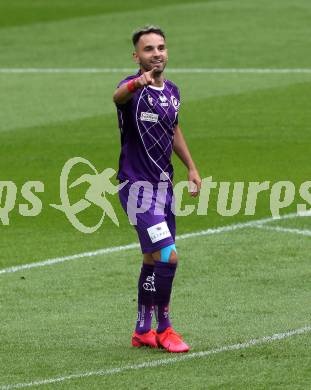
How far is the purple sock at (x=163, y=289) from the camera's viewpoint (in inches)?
422

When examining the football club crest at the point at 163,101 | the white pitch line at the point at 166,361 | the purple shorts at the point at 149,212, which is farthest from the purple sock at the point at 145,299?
the football club crest at the point at 163,101

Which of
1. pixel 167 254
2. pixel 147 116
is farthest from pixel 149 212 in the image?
pixel 147 116

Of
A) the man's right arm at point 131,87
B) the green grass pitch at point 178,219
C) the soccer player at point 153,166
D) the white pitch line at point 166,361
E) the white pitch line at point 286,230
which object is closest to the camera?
the white pitch line at point 166,361

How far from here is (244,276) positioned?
13.2 metres

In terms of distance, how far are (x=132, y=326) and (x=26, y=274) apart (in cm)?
224

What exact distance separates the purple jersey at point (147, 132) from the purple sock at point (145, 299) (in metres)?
0.75

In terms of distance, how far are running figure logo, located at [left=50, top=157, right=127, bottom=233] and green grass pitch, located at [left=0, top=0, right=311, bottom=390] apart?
0.12 metres

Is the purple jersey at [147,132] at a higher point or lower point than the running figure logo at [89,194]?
higher

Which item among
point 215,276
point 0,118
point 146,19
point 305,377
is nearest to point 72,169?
point 0,118

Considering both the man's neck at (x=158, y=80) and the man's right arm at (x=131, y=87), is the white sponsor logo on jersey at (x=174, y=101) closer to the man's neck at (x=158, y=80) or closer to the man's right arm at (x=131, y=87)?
the man's neck at (x=158, y=80)

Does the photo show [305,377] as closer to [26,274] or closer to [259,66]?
[26,274]

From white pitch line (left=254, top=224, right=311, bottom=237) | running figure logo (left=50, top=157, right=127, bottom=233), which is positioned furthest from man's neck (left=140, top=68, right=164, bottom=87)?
running figure logo (left=50, top=157, right=127, bottom=233)

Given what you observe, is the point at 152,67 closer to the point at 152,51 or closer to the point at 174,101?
the point at 152,51

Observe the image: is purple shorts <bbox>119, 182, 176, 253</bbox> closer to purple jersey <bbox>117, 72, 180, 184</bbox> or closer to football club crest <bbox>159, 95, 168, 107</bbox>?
purple jersey <bbox>117, 72, 180, 184</bbox>
